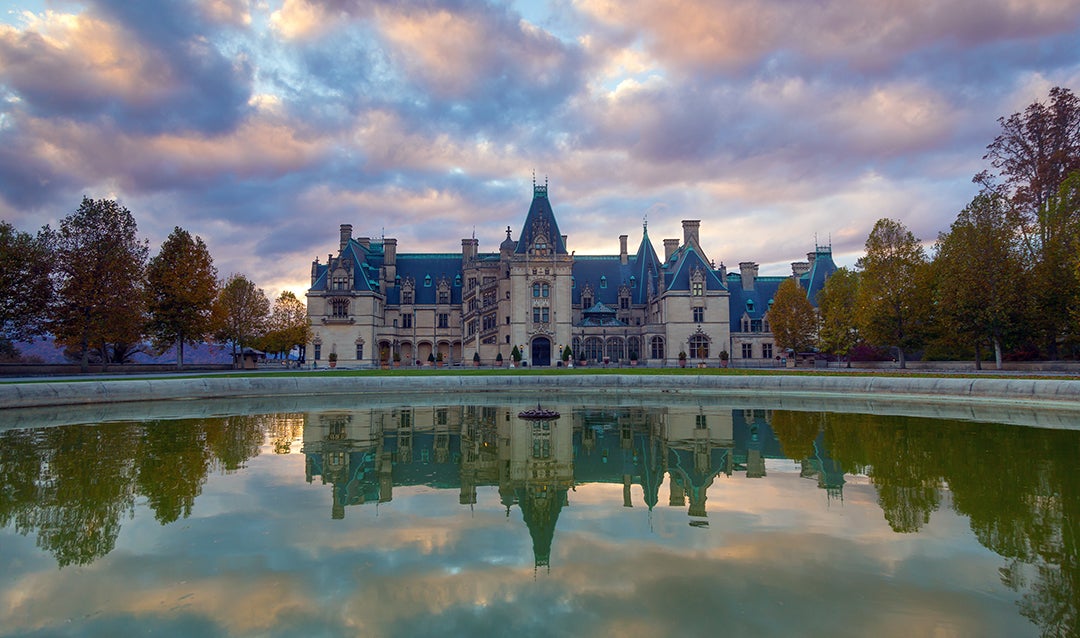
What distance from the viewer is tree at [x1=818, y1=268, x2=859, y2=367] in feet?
166

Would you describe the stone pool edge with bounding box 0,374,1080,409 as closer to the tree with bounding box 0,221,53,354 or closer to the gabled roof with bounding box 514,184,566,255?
the tree with bounding box 0,221,53,354

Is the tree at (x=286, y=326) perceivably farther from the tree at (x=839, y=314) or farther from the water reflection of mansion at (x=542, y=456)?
the tree at (x=839, y=314)

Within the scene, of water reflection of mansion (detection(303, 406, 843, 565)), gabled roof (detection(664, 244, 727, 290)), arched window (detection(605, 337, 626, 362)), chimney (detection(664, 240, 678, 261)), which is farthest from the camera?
Answer: chimney (detection(664, 240, 678, 261))

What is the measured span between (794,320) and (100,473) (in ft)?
176

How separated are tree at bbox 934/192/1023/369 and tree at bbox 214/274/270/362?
190ft

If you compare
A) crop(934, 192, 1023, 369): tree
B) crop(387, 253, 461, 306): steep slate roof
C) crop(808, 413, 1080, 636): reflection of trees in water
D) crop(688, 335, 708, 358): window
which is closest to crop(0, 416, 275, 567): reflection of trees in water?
crop(808, 413, 1080, 636): reflection of trees in water

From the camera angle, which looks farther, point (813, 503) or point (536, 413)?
point (536, 413)

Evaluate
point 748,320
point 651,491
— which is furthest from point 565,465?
point 748,320

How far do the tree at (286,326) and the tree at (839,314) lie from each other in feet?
161

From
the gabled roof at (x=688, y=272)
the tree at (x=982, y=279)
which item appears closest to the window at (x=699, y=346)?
the gabled roof at (x=688, y=272)

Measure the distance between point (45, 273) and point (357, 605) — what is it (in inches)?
1809

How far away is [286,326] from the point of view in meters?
65.2

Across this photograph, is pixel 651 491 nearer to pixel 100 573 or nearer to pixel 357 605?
pixel 357 605

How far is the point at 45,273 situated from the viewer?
1594 inches
